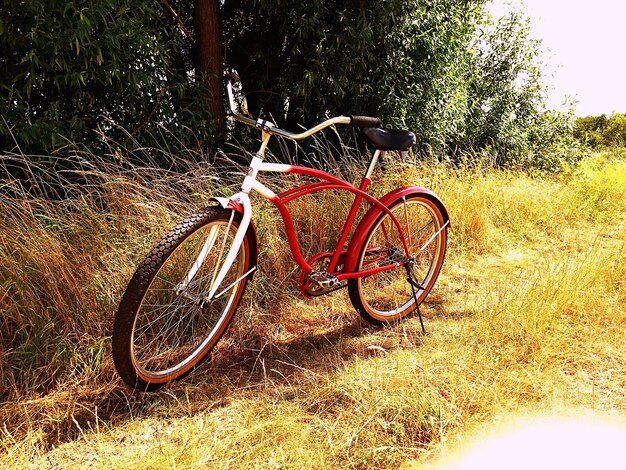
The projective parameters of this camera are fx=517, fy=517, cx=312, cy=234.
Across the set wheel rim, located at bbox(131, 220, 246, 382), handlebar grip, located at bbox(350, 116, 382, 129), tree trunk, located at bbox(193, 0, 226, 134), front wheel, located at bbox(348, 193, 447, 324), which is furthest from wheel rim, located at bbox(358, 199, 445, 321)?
tree trunk, located at bbox(193, 0, 226, 134)

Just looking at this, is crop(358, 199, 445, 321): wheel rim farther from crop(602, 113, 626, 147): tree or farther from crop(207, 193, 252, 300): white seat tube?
crop(602, 113, 626, 147): tree

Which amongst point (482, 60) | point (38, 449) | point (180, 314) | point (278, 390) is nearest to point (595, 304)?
point (278, 390)

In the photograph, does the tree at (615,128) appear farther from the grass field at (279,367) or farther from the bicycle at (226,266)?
the bicycle at (226,266)

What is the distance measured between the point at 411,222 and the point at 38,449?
2608 mm

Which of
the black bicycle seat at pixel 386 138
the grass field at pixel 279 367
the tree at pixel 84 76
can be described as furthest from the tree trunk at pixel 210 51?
the black bicycle seat at pixel 386 138

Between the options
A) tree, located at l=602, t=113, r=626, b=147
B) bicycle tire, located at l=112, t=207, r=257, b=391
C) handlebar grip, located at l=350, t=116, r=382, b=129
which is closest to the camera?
bicycle tire, located at l=112, t=207, r=257, b=391

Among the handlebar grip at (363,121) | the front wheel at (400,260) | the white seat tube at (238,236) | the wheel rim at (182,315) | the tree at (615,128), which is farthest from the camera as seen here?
the tree at (615,128)

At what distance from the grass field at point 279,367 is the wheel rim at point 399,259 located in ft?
0.52

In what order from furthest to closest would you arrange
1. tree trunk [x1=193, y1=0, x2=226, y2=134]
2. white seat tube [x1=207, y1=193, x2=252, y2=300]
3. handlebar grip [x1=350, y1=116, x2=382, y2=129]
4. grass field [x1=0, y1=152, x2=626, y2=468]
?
Result: 1. tree trunk [x1=193, y1=0, x2=226, y2=134]
2. handlebar grip [x1=350, y1=116, x2=382, y2=129]
3. white seat tube [x1=207, y1=193, x2=252, y2=300]
4. grass field [x1=0, y1=152, x2=626, y2=468]

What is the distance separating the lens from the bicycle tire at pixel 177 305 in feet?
7.07

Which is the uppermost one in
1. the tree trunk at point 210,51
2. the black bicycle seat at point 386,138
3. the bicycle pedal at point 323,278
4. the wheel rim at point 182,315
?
the tree trunk at point 210,51

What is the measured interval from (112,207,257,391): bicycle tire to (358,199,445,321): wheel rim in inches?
31.8

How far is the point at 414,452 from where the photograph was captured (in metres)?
1.92

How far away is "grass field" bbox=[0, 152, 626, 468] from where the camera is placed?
199cm
